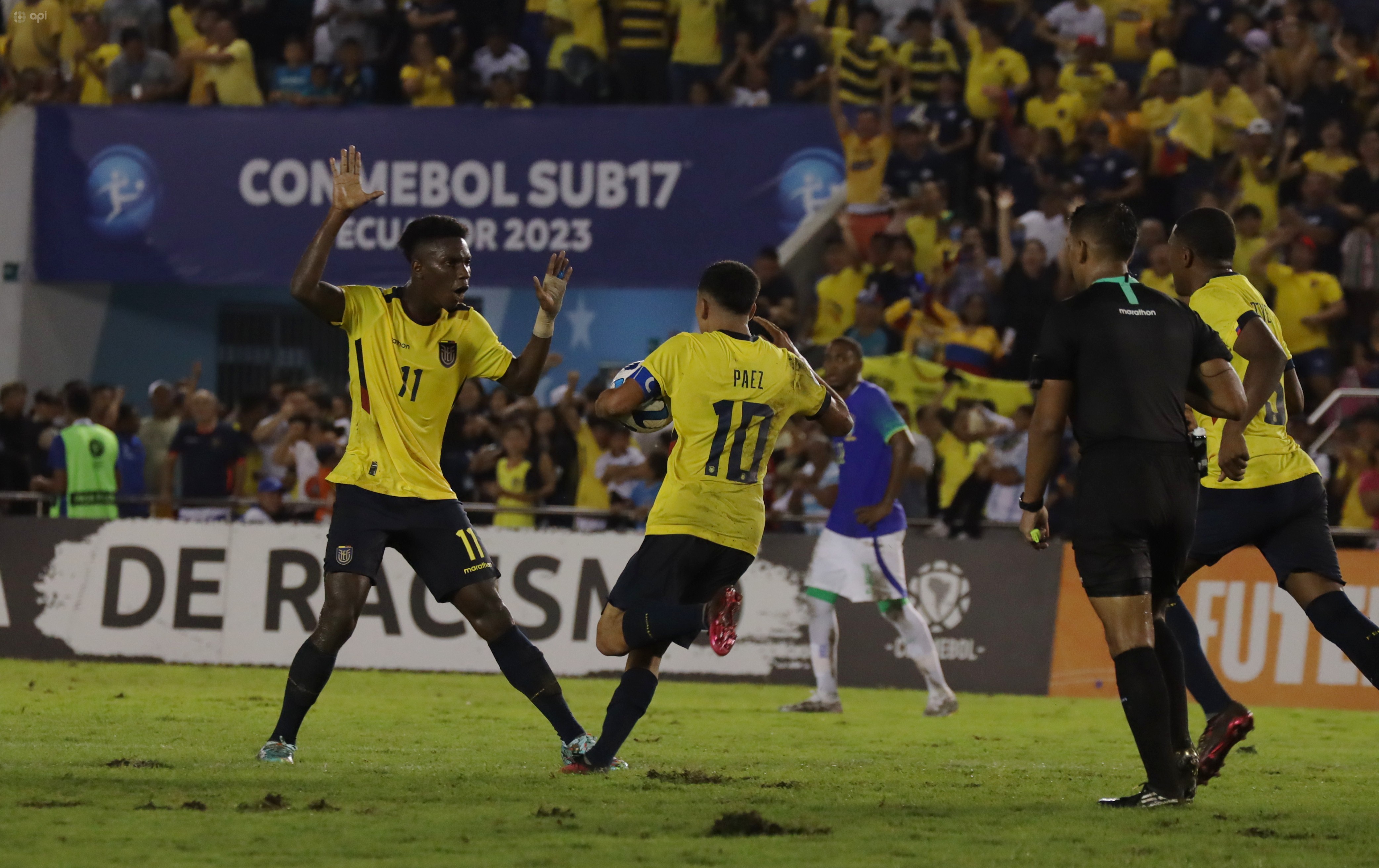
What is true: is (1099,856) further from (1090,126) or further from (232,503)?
(1090,126)

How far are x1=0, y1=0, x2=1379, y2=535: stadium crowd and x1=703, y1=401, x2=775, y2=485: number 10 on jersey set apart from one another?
736 centimetres

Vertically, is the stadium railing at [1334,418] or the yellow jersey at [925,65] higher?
the yellow jersey at [925,65]

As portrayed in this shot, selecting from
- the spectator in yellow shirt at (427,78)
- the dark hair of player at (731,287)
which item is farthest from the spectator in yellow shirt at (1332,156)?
the dark hair of player at (731,287)

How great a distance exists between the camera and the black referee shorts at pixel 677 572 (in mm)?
8008

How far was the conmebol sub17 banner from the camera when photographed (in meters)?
19.3

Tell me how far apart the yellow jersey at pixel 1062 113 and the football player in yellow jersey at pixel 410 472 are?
37.9 ft

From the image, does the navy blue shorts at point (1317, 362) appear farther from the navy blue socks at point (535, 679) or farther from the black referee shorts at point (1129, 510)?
the navy blue socks at point (535, 679)

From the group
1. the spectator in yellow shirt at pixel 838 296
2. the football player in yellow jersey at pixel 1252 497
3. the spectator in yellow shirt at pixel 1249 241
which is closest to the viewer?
the football player in yellow jersey at pixel 1252 497

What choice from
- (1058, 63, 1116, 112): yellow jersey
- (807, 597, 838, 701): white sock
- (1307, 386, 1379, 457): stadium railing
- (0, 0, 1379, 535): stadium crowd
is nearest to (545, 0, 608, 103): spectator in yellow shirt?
(0, 0, 1379, 535): stadium crowd

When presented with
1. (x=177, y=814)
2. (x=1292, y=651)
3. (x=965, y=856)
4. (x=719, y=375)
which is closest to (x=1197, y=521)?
(x=719, y=375)

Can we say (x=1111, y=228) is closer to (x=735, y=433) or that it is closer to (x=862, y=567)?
(x=735, y=433)

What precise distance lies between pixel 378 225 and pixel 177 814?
13640mm

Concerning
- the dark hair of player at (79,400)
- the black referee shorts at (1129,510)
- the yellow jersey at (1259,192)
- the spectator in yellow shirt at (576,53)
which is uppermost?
the spectator in yellow shirt at (576,53)

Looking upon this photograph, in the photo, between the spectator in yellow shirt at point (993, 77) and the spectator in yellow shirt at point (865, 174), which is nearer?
the spectator in yellow shirt at point (865, 174)
